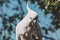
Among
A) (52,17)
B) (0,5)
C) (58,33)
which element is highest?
(0,5)

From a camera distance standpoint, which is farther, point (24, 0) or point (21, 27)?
point (24, 0)

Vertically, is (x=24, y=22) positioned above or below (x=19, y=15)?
below

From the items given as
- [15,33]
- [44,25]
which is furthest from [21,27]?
[44,25]

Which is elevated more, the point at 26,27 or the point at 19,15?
the point at 19,15

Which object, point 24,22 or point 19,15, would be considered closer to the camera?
point 24,22

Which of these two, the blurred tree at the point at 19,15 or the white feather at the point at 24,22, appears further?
the blurred tree at the point at 19,15

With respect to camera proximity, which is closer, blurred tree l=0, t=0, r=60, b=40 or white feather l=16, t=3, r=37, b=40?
white feather l=16, t=3, r=37, b=40

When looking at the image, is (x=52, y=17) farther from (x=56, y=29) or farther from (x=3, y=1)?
(x=3, y=1)

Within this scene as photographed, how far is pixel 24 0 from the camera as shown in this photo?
216cm

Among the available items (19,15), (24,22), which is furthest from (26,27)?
(19,15)

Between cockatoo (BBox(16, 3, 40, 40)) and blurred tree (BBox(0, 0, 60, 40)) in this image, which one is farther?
blurred tree (BBox(0, 0, 60, 40))

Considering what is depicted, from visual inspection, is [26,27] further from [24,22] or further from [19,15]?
[19,15]

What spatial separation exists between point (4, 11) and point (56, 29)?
51 centimetres

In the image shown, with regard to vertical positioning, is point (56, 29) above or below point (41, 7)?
below
